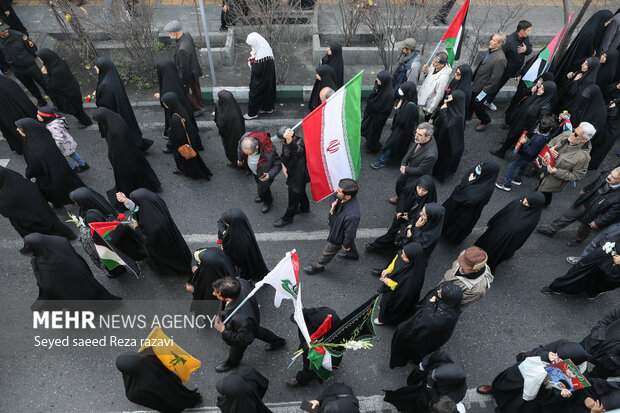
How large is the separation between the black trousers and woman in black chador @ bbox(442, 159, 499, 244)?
2.95 meters

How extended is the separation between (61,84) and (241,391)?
6.51 metres

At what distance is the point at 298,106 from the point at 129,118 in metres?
3.25

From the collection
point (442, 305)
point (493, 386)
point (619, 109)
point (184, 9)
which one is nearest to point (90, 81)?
point (184, 9)

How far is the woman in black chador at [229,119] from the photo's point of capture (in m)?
6.70

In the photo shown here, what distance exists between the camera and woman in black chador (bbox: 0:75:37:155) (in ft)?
23.0

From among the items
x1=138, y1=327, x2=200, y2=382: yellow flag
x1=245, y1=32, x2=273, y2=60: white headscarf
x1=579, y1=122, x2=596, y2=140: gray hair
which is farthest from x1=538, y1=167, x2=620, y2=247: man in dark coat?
x1=245, y1=32, x2=273, y2=60: white headscarf

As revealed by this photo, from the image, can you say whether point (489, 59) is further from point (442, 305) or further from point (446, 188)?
point (442, 305)

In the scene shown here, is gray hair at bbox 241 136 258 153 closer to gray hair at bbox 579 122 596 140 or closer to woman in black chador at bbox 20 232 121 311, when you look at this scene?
woman in black chador at bbox 20 232 121 311

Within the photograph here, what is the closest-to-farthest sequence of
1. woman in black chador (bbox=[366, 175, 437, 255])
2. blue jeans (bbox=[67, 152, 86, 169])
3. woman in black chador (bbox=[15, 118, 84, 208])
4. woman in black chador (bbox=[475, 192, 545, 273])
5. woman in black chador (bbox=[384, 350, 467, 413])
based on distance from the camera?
woman in black chador (bbox=[384, 350, 467, 413]), woman in black chador (bbox=[475, 192, 545, 273]), woman in black chador (bbox=[366, 175, 437, 255]), woman in black chador (bbox=[15, 118, 84, 208]), blue jeans (bbox=[67, 152, 86, 169])

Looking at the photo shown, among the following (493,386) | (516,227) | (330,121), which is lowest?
(493,386)

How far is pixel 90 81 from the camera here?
924 cm

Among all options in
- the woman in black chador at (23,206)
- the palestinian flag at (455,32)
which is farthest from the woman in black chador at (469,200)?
the woman in black chador at (23,206)

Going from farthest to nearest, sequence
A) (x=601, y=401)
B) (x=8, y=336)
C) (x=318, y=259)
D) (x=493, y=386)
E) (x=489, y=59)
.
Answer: (x=489, y=59) < (x=318, y=259) < (x=8, y=336) < (x=493, y=386) < (x=601, y=401)

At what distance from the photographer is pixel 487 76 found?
7.84m
